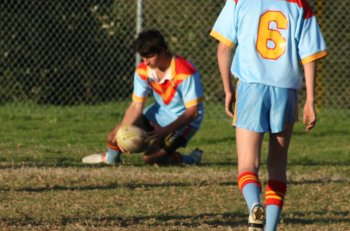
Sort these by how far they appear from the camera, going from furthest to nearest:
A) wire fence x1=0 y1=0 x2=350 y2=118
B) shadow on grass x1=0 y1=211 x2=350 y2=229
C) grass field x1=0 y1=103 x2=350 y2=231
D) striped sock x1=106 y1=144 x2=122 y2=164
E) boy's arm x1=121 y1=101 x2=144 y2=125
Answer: wire fence x1=0 y1=0 x2=350 y2=118, boy's arm x1=121 y1=101 x2=144 y2=125, striped sock x1=106 y1=144 x2=122 y2=164, grass field x1=0 y1=103 x2=350 y2=231, shadow on grass x1=0 y1=211 x2=350 y2=229

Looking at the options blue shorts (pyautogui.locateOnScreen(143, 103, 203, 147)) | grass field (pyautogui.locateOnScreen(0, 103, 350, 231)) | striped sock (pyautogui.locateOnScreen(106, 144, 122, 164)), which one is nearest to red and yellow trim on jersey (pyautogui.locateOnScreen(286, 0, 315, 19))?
grass field (pyautogui.locateOnScreen(0, 103, 350, 231))

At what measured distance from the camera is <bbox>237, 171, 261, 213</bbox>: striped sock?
5980 mm

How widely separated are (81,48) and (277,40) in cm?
979

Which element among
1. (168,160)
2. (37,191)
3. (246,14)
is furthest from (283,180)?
(168,160)

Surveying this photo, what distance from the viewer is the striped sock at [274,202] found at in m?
6.20

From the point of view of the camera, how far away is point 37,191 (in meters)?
8.54

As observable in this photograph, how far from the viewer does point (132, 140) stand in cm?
1033

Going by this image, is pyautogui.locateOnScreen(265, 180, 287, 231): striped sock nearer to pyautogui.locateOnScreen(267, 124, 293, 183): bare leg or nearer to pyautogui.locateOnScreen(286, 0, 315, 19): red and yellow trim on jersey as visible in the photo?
pyautogui.locateOnScreen(267, 124, 293, 183): bare leg

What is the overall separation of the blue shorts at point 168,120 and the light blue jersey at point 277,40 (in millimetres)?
4722

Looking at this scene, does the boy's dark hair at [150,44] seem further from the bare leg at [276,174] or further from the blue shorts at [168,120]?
the bare leg at [276,174]

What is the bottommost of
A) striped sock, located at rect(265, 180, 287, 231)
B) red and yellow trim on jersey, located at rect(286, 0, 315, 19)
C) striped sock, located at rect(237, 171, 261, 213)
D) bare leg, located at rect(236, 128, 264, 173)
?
striped sock, located at rect(265, 180, 287, 231)

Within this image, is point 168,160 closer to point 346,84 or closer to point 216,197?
point 216,197

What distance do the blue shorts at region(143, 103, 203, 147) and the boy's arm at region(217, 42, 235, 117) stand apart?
4567mm

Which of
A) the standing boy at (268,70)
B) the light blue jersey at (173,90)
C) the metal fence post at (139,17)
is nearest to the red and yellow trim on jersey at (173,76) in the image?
the light blue jersey at (173,90)
